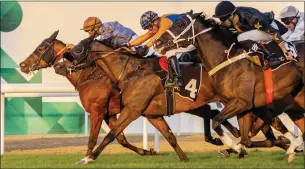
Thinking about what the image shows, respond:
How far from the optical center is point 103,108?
10531mm

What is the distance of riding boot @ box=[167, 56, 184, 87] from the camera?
9.93 meters

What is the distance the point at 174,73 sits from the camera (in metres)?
9.95

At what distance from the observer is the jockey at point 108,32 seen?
10750 mm

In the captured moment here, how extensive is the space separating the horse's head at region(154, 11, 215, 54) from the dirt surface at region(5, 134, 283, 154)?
3.01 metres

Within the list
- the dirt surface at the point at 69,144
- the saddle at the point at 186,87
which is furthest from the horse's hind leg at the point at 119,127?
the dirt surface at the point at 69,144

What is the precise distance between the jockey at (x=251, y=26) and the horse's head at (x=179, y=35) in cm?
27

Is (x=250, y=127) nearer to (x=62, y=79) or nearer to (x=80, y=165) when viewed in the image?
(x=80, y=165)

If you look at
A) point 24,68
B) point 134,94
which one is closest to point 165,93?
point 134,94

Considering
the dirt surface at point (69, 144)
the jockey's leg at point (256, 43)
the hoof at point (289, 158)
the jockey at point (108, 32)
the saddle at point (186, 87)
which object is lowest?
the dirt surface at point (69, 144)

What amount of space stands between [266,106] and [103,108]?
1783mm

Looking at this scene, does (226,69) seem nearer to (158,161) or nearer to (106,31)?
(158,161)

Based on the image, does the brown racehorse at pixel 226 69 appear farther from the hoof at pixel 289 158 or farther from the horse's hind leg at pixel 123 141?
the horse's hind leg at pixel 123 141

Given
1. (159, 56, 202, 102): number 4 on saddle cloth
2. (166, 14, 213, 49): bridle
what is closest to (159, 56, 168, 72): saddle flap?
(159, 56, 202, 102): number 4 on saddle cloth

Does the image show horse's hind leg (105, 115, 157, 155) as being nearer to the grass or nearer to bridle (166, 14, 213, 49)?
the grass
